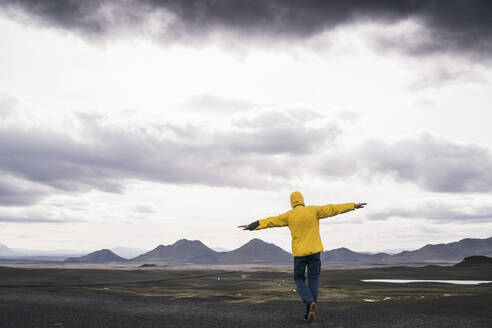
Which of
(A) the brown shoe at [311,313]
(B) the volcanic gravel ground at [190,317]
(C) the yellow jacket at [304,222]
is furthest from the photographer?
(C) the yellow jacket at [304,222]

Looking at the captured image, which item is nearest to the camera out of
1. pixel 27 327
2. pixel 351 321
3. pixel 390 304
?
pixel 27 327

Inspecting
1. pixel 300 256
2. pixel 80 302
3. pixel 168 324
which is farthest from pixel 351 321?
pixel 80 302

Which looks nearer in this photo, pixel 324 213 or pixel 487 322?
pixel 487 322

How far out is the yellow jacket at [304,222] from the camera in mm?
7980

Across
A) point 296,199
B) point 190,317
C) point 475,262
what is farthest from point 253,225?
point 475,262

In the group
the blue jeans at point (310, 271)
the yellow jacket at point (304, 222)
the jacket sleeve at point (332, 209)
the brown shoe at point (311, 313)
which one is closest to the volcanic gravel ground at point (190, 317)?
the brown shoe at point (311, 313)

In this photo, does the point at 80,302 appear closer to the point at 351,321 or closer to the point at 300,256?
the point at 300,256

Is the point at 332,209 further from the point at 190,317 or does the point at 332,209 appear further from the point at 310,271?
the point at 190,317

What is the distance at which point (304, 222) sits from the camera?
8.19 meters

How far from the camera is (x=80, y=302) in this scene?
10844mm

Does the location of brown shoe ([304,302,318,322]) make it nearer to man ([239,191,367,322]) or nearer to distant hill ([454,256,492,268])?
man ([239,191,367,322])

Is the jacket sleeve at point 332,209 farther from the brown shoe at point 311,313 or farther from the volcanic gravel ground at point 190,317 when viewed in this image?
the volcanic gravel ground at point 190,317

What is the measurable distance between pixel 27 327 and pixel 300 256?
5107 mm

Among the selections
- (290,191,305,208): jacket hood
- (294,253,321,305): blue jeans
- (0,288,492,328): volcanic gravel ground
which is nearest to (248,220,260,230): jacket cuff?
(290,191,305,208): jacket hood
